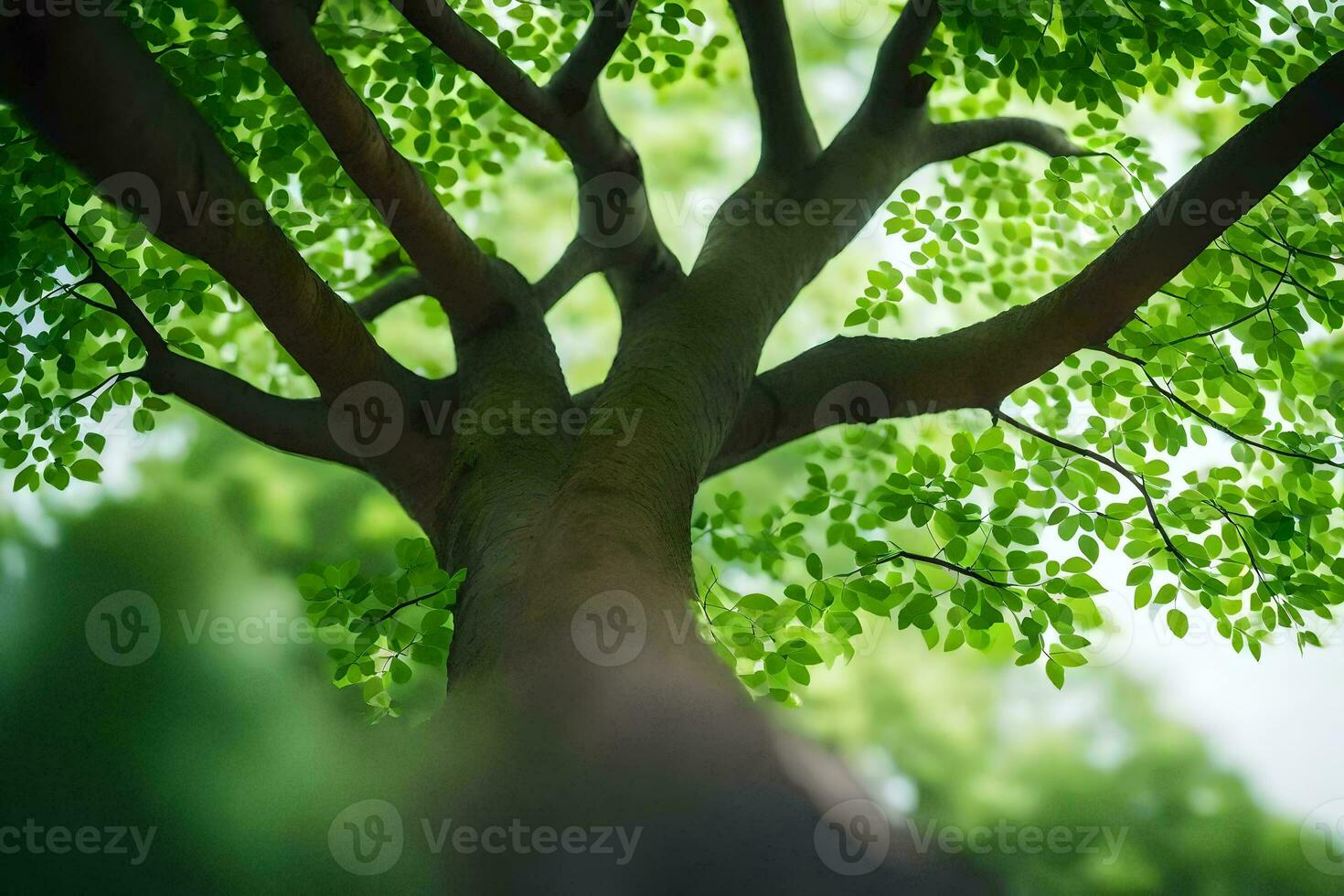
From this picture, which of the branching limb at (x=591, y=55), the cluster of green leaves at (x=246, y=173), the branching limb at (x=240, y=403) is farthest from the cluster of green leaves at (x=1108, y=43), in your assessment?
the branching limb at (x=240, y=403)

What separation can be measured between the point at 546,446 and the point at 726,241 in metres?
1.48

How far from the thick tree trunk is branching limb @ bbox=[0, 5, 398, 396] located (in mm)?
1230

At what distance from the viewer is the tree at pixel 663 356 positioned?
225 cm

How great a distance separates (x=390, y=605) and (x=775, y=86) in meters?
3.16

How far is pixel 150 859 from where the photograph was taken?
88.7 inches

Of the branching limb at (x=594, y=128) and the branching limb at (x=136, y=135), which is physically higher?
the branching limb at (x=594, y=128)

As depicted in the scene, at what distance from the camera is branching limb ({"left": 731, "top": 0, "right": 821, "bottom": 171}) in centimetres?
482

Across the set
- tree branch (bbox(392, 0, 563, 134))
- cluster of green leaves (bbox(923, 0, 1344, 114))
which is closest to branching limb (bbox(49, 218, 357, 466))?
tree branch (bbox(392, 0, 563, 134))

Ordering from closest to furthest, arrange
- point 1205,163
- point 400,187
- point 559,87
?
point 1205,163 → point 400,187 → point 559,87

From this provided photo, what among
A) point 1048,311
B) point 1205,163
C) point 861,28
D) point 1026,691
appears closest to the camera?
point 1205,163

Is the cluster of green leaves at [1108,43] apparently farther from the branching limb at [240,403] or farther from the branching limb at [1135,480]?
the branching limb at [240,403]

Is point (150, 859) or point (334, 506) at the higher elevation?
point (334, 506)

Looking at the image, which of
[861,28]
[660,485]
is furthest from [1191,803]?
[660,485]

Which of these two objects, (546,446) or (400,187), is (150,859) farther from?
(400,187)
